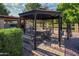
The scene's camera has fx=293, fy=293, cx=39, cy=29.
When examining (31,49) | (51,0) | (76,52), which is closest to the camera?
(51,0)

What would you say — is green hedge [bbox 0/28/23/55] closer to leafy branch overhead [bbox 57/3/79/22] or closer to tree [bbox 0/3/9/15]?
tree [bbox 0/3/9/15]

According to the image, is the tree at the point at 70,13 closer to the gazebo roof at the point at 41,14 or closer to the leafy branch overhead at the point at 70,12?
the leafy branch overhead at the point at 70,12

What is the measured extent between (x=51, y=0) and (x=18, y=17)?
0.99 meters

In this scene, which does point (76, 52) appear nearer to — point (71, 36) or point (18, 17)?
point (71, 36)

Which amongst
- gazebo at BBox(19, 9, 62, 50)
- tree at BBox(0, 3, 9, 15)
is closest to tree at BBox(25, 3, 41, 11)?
gazebo at BBox(19, 9, 62, 50)

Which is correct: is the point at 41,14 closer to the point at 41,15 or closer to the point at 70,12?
the point at 41,15

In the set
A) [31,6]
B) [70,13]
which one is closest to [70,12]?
[70,13]

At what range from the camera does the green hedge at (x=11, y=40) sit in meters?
6.30

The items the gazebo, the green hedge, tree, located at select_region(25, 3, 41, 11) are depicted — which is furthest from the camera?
the gazebo

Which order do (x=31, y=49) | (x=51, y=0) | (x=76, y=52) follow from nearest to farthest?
1. (x=51, y=0)
2. (x=76, y=52)
3. (x=31, y=49)

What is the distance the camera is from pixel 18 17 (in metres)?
6.57

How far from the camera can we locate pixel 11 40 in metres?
6.39

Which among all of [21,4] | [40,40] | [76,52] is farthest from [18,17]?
[76,52]

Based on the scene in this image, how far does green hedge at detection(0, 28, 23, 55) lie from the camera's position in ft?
20.7
